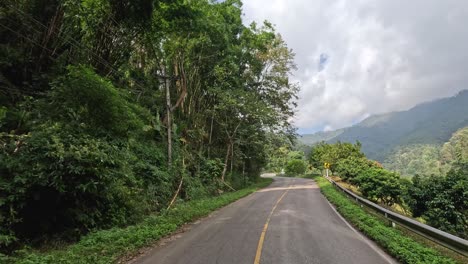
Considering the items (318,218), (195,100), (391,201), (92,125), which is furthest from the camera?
(195,100)

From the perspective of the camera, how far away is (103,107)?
392 inches

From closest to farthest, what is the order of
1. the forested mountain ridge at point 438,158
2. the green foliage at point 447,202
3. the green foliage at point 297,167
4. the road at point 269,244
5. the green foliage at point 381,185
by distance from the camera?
1. the road at point 269,244
2. the green foliage at point 447,202
3. the green foliage at point 381,185
4. the green foliage at point 297,167
5. the forested mountain ridge at point 438,158

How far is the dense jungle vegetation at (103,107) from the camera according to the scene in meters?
7.51

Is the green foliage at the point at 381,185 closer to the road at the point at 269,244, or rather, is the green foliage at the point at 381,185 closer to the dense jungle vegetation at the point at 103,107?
the road at the point at 269,244

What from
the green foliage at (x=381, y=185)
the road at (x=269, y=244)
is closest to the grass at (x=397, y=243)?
the road at (x=269, y=244)

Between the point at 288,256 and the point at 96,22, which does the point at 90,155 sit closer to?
the point at 288,256

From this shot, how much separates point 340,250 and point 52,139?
784 centimetres

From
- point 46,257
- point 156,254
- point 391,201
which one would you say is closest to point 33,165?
point 46,257

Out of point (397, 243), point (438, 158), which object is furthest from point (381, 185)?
point (438, 158)

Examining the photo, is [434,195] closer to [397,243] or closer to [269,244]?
[397,243]

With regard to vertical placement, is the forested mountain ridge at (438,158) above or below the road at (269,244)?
above

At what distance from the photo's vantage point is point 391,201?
18438 millimetres

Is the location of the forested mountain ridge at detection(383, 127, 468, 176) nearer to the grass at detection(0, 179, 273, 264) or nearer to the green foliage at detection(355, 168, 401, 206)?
the green foliage at detection(355, 168, 401, 206)

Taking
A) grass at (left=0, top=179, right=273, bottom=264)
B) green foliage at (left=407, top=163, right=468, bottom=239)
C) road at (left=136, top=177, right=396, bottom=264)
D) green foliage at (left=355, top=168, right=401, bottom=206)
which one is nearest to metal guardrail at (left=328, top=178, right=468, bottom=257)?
road at (left=136, top=177, right=396, bottom=264)
